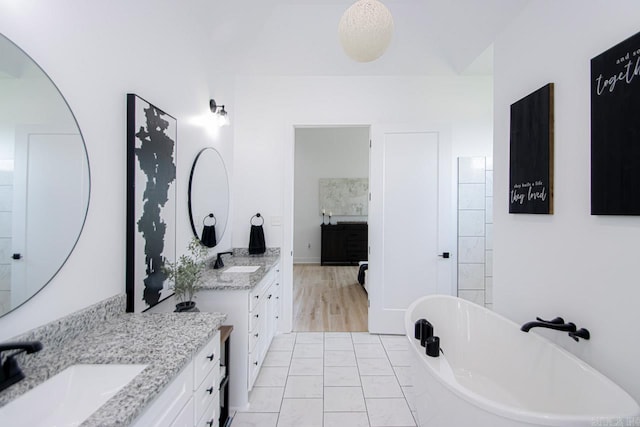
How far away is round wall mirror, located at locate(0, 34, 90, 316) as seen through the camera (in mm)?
925

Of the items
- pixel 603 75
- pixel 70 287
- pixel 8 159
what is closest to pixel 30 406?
pixel 70 287

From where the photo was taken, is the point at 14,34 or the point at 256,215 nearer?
the point at 14,34

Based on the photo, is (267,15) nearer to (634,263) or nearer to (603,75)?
(603,75)

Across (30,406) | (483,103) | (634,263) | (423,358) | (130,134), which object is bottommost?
(423,358)

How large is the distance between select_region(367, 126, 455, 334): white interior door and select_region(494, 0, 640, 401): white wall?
41.3 inches

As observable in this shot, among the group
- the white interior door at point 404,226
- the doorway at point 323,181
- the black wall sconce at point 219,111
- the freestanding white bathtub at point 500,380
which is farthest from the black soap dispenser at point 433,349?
the doorway at point 323,181

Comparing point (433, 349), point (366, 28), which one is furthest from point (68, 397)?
point (366, 28)

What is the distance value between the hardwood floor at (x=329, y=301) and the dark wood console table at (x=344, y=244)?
0.39 m

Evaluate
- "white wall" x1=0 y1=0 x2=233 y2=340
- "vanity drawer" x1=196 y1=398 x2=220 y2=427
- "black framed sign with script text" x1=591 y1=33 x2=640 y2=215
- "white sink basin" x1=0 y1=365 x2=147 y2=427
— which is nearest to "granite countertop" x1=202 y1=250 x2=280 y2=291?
"white wall" x1=0 y1=0 x2=233 y2=340

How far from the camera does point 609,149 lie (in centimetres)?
124

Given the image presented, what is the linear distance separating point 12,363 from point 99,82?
1.17m

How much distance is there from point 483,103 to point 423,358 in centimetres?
297

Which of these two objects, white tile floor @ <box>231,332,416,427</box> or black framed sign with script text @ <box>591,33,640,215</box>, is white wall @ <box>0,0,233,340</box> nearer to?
white tile floor @ <box>231,332,416,427</box>

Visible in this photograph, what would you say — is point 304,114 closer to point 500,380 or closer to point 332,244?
point 500,380
